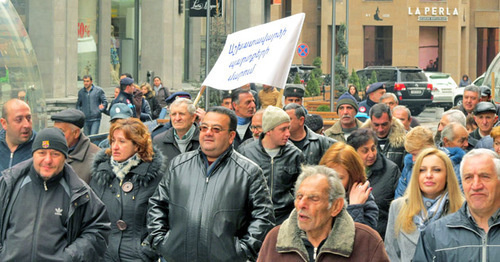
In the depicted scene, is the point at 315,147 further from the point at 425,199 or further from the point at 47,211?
the point at 47,211

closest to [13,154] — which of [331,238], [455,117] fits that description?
[331,238]

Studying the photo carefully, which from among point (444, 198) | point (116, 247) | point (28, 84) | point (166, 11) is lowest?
point (116, 247)

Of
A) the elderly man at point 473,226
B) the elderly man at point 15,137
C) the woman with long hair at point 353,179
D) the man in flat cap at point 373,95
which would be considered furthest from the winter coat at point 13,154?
the man in flat cap at point 373,95

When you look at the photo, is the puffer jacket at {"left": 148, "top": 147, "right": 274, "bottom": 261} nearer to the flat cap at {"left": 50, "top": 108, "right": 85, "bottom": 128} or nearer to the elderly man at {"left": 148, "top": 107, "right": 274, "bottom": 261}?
the elderly man at {"left": 148, "top": 107, "right": 274, "bottom": 261}

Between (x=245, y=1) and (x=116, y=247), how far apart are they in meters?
34.6

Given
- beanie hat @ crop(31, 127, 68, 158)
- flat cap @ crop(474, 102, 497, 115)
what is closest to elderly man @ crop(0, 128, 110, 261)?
beanie hat @ crop(31, 127, 68, 158)

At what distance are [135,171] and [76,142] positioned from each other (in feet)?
3.46

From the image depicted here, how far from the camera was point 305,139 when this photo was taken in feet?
31.3

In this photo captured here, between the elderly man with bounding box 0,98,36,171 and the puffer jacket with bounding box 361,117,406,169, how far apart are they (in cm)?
344

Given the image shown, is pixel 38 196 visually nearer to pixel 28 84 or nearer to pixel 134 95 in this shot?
pixel 28 84

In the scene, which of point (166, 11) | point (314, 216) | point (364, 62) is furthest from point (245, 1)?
point (314, 216)

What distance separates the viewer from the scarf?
7.93 metres

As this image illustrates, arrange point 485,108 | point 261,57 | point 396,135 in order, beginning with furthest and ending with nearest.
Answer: point 485,108, point 261,57, point 396,135

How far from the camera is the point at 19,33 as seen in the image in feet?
42.4
